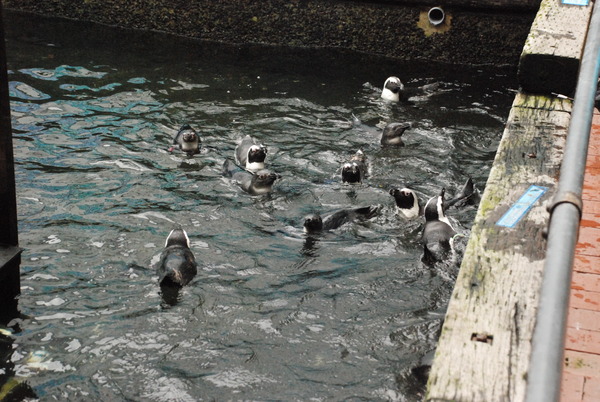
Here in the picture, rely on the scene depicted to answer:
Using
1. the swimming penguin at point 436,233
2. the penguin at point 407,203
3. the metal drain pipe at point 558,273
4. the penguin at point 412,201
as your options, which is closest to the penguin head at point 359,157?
the penguin at point 412,201

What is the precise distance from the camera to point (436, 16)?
39.8ft

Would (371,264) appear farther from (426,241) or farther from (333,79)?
(333,79)

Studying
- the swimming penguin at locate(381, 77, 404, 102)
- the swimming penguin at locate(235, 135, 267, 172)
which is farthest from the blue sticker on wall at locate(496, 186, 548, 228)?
the swimming penguin at locate(381, 77, 404, 102)

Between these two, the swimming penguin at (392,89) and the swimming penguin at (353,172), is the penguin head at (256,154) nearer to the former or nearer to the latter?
the swimming penguin at (353,172)

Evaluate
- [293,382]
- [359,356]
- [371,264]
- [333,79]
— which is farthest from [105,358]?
[333,79]

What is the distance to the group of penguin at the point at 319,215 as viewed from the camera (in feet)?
21.2

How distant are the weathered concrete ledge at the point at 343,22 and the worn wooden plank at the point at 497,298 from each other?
8052 mm

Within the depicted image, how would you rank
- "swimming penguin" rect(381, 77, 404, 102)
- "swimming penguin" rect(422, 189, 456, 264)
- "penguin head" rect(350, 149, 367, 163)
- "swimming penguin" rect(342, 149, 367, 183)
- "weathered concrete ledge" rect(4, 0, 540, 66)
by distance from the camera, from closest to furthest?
"swimming penguin" rect(422, 189, 456, 264)
"swimming penguin" rect(342, 149, 367, 183)
"penguin head" rect(350, 149, 367, 163)
"swimming penguin" rect(381, 77, 404, 102)
"weathered concrete ledge" rect(4, 0, 540, 66)

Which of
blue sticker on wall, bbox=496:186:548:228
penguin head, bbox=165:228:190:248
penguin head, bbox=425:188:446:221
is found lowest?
penguin head, bbox=165:228:190:248

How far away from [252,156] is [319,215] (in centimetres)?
160

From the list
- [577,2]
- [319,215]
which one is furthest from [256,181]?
[577,2]

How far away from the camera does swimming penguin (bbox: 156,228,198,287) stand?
6.25 meters

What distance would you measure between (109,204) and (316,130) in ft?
10.4

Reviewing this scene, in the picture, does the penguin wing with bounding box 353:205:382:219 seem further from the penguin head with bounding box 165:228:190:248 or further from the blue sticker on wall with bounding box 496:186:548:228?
the blue sticker on wall with bounding box 496:186:548:228
